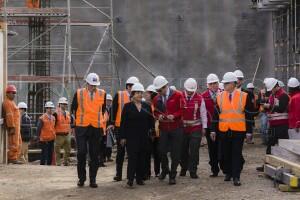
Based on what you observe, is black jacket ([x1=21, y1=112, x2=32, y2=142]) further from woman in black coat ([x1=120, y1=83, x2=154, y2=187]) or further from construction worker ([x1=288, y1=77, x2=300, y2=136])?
construction worker ([x1=288, y1=77, x2=300, y2=136])

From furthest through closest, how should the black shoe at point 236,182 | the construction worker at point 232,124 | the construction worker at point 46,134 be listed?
the construction worker at point 46,134, the construction worker at point 232,124, the black shoe at point 236,182

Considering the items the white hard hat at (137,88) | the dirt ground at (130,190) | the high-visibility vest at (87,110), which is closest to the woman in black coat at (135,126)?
the white hard hat at (137,88)

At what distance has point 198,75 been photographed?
29297 millimetres

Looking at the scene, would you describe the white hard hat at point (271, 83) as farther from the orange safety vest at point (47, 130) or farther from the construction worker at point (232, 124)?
the orange safety vest at point (47, 130)

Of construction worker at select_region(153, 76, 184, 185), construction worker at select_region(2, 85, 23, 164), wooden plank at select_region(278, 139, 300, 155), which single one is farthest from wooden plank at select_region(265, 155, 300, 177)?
construction worker at select_region(2, 85, 23, 164)

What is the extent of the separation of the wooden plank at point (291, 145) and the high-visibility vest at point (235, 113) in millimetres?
782

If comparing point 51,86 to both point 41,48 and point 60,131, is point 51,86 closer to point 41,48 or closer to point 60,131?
point 41,48

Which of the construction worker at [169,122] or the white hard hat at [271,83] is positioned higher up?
the white hard hat at [271,83]

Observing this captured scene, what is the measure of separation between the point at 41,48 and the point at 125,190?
15113mm

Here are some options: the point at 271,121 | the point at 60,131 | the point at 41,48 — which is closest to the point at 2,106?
the point at 60,131

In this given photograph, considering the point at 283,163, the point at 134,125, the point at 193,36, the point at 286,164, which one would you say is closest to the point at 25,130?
the point at 134,125

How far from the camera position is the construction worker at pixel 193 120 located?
12.6 meters

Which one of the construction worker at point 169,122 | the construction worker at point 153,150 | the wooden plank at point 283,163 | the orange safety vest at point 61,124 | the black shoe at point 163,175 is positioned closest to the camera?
the wooden plank at point 283,163

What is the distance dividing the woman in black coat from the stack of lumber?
2.30m
